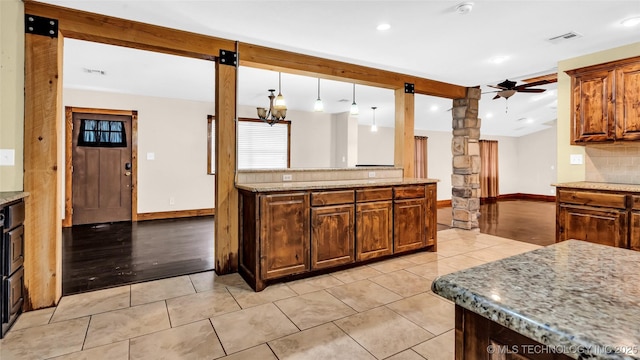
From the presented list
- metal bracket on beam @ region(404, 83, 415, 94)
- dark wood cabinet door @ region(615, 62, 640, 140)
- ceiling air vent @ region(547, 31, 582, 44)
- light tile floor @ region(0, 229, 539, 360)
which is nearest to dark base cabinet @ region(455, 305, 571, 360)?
light tile floor @ region(0, 229, 539, 360)

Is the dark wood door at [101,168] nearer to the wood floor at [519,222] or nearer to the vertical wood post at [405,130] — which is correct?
the vertical wood post at [405,130]

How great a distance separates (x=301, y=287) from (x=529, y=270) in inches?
92.4

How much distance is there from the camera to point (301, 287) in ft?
9.76

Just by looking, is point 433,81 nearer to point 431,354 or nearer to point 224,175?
point 224,175

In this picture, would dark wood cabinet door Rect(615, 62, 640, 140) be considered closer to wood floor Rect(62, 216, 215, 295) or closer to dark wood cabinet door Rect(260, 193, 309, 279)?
dark wood cabinet door Rect(260, 193, 309, 279)

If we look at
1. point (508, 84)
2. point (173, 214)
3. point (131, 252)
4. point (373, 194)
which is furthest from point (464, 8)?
point (173, 214)

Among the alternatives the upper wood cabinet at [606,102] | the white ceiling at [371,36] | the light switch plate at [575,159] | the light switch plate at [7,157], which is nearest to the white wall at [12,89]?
the light switch plate at [7,157]

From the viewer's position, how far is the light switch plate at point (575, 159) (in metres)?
3.94

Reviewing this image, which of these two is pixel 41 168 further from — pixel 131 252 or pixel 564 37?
pixel 564 37

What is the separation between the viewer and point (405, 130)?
4.50 m

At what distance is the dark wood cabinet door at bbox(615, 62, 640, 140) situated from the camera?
10.7 ft

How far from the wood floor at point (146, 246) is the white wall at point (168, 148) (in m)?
0.48

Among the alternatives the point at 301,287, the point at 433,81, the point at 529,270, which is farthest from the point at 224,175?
the point at 433,81

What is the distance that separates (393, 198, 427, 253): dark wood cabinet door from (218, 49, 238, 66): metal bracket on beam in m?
2.30
